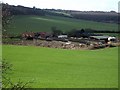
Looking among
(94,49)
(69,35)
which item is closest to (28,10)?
(69,35)

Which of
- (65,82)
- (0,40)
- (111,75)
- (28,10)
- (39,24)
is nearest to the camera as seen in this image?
(0,40)

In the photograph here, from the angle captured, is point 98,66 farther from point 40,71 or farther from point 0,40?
point 0,40

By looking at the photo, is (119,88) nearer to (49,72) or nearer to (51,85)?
(51,85)

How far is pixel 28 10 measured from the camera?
81375 millimetres

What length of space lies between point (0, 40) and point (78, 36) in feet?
173

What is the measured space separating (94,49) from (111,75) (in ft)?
68.6

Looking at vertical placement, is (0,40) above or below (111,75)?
above

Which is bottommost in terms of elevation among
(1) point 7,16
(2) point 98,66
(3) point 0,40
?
(2) point 98,66

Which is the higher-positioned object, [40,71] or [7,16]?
[7,16]

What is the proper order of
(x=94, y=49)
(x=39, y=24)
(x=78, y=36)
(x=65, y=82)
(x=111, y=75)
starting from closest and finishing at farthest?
1. (x=65, y=82)
2. (x=111, y=75)
3. (x=94, y=49)
4. (x=78, y=36)
5. (x=39, y=24)

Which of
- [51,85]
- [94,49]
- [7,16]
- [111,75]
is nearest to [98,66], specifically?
[111,75]

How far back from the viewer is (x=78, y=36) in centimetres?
5691

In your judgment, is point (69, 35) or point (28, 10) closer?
point (69, 35)

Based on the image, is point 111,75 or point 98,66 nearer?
point 111,75
